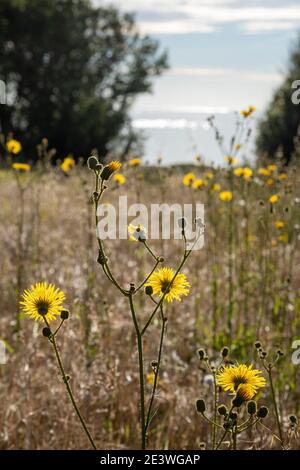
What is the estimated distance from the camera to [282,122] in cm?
1967

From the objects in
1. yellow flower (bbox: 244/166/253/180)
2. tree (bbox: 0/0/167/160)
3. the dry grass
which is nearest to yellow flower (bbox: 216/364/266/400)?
the dry grass

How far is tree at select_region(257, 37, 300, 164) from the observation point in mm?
19328

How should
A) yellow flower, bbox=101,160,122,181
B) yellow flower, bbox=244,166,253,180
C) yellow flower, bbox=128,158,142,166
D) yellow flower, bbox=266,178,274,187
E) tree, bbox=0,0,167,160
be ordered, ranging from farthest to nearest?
tree, bbox=0,0,167,160 → yellow flower, bbox=128,158,142,166 → yellow flower, bbox=244,166,253,180 → yellow flower, bbox=266,178,274,187 → yellow flower, bbox=101,160,122,181

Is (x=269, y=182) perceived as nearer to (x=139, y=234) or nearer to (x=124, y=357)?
(x=124, y=357)

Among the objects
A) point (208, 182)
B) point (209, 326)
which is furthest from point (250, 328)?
point (208, 182)

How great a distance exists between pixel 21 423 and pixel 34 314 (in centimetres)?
138

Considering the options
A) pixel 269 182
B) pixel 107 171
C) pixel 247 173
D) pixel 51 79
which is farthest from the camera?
pixel 51 79

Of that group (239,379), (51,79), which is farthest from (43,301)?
(51,79)

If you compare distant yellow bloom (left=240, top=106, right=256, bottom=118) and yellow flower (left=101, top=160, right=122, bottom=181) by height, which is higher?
distant yellow bloom (left=240, top=106, right=256, bottom=118)

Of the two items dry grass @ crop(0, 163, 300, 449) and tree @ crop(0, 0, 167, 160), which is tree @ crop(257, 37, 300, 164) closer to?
tree @ crop(0, 0, 167, 160)

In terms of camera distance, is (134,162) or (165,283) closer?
(165,283)
